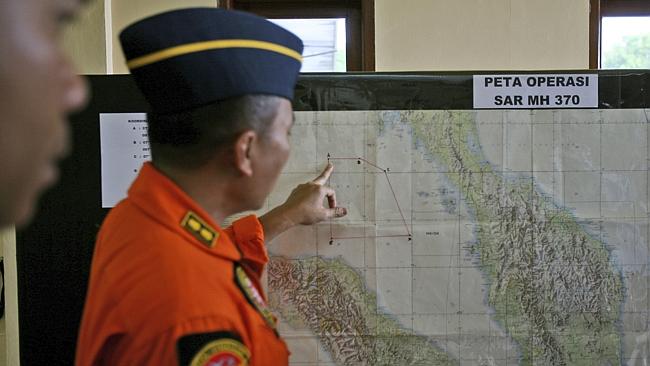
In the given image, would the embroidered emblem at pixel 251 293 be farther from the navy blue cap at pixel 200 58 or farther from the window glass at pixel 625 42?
the window glass at pixel 625 42

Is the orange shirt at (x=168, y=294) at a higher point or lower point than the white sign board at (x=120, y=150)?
lower

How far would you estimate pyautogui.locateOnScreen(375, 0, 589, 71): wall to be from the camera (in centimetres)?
307

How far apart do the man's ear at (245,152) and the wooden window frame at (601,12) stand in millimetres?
2409

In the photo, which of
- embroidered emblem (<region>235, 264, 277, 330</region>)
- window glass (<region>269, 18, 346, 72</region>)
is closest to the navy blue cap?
embroidered emblem (<region>235, 264, 277, 330</region>)

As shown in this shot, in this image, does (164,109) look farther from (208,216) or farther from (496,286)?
(496,286)

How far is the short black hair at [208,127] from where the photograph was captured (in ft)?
3.53

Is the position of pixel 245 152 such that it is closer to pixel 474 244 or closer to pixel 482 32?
pixel 474 244

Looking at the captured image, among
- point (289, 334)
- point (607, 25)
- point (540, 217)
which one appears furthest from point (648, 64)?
point (289, 334)

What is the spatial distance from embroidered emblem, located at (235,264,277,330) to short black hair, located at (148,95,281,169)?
168 mm

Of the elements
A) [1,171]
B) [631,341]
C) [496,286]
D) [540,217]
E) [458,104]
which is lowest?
[631,341]

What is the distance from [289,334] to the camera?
164cm

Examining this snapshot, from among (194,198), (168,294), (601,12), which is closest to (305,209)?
(194,198)

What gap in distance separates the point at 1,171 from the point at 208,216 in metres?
0.74

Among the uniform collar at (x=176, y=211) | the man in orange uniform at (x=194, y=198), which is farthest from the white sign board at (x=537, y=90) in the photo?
the uniform collar at (x=176, y=211)
